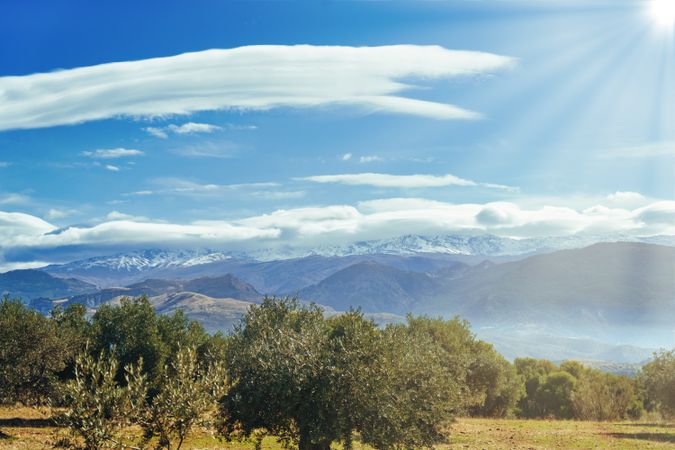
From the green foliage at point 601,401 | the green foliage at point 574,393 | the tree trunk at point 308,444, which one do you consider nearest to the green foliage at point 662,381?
the green foliage at point 601,401

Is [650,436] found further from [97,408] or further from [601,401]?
[97,408]

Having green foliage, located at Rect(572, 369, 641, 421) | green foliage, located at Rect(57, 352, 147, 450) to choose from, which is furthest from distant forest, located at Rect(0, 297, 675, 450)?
green foliage, located at Rect(572, 369, 641, 421)

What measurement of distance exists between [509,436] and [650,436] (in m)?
15.8

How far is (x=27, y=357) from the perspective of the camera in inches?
2911

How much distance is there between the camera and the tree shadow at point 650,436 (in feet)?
218

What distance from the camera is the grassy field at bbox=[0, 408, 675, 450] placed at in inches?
2379

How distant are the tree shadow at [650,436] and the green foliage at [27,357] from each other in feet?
217

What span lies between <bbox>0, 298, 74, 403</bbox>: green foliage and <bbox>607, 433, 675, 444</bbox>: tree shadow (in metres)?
66.1

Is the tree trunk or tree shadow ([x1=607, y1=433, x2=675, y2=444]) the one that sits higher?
the tree trunk

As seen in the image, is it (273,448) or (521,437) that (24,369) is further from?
(521,437)

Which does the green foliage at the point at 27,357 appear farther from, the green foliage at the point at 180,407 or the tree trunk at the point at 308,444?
the green foliage at the point at 180,407

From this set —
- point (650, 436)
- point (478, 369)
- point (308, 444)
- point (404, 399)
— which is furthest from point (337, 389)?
point (478, 369)

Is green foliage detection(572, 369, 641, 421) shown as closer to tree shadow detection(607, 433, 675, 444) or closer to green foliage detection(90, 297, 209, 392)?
tree shadow detection(607, 433, 675, 444)

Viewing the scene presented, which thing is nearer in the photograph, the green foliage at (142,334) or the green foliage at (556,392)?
the green foliage at (142,334)
